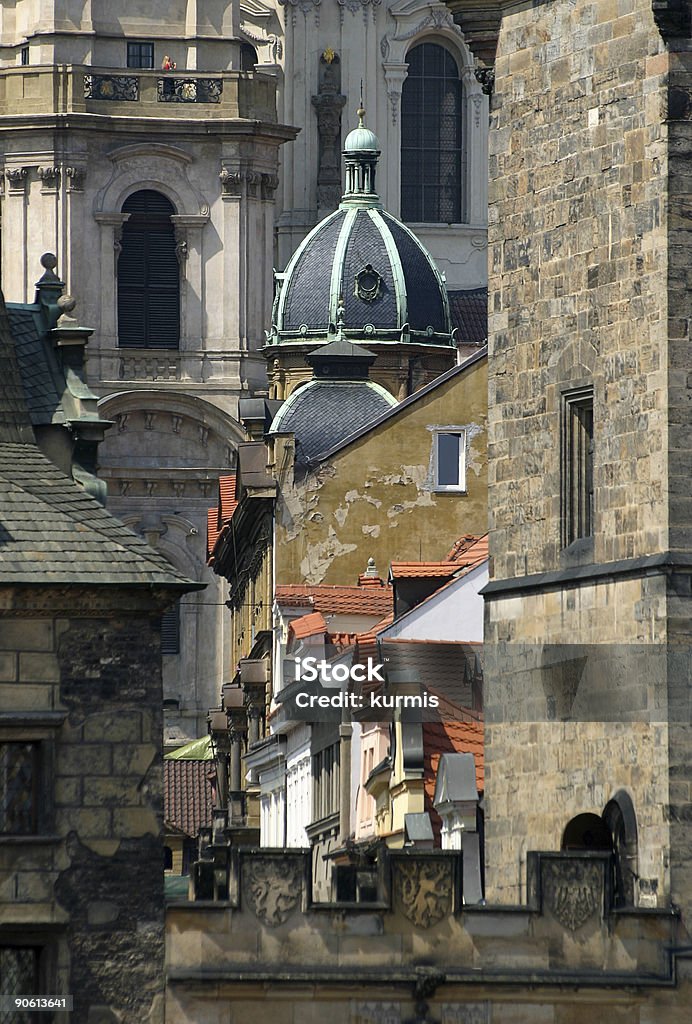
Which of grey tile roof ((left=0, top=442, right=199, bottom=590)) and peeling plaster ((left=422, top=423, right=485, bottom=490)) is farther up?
peeling plaster ((left=422, top=423, right=485, bottom=490))

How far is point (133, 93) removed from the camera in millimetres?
111750

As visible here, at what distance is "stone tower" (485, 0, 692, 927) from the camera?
45562mm

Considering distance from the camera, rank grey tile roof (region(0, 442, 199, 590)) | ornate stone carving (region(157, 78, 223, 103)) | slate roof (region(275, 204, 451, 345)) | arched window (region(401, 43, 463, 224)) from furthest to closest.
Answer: arched window (region(401, 43, 463, 224))
ornate stone carving (region(157, 78, 223, 103))
slate roof (region(275, 204, 451, 345))
grey tile roof (region(0, 442, 199, 590))

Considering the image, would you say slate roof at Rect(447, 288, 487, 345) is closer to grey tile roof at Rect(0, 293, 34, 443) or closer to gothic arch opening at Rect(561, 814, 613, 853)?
gothic arch opening at Rect(561, 814, 613, 853)

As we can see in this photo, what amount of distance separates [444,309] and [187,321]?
18173 mm

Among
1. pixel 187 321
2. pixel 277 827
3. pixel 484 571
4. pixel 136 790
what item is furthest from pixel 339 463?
pixel 187 321

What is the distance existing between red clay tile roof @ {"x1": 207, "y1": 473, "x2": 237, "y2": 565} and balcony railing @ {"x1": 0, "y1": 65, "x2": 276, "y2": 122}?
12456 mm

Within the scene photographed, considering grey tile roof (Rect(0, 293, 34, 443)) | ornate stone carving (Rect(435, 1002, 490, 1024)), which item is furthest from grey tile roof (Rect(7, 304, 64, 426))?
ornate stone carving (Rect(435, 1002, 490, 1024))

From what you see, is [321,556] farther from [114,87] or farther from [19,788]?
[114,87]

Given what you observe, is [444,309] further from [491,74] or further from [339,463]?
[491,74]

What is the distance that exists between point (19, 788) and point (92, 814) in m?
0.75

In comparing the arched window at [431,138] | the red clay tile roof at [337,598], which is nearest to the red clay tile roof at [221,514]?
the red clay tile roof at [337,598]

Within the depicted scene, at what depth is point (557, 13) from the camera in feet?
159

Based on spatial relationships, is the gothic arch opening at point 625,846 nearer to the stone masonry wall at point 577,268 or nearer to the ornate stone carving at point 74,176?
the stone masonry wall at point 577,268
